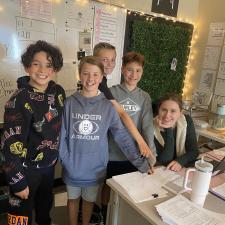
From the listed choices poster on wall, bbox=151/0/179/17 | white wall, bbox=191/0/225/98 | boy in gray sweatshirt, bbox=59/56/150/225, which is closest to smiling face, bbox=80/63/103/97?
boy in gray sweatshirt, bbox=59/56/150/225

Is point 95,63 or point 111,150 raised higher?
point 95,63

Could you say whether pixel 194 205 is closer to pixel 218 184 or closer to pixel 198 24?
pixel 218 184

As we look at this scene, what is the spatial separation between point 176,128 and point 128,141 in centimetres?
37

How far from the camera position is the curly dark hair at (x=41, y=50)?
1.43 metres

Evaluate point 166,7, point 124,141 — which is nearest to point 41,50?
point 124,141

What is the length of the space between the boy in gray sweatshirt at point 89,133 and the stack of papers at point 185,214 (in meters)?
→ 0.34

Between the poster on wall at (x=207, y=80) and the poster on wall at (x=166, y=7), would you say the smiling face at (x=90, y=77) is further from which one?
the poster on wall at (x=207, y=80)

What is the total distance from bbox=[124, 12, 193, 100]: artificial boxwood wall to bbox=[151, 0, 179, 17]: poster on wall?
102mm

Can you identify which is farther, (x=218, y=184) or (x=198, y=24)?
(x=198, y=24)

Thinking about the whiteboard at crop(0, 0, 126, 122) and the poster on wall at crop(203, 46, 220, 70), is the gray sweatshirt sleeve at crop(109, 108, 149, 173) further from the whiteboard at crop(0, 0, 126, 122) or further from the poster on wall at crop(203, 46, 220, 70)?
the poster on wall at crop(203, 46, 220, 70)

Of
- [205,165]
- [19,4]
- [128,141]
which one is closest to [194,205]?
[205,165]

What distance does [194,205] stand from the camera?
1215mm

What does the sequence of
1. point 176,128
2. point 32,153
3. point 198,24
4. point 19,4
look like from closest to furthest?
point 32,153, point 176,128, point 19,4, point 198,24

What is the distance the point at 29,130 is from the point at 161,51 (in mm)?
2295
